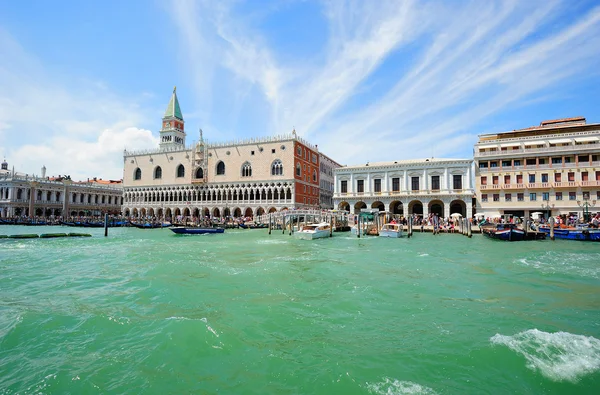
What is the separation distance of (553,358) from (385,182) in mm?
33559


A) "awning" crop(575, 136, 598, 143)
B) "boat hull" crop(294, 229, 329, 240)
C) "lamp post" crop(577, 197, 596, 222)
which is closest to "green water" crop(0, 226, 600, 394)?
"boat hull" crop(294, 229, 329, 240)

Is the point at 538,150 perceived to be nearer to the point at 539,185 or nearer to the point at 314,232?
the point at 539,185

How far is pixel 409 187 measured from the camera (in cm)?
3650

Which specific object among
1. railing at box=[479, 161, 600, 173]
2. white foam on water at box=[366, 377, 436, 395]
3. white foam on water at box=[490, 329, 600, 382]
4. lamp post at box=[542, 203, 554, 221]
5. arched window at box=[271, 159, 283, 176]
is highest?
arched window at box=[271, 159, 283, 176]

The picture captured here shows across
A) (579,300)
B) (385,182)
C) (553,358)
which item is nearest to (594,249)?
(579,300)

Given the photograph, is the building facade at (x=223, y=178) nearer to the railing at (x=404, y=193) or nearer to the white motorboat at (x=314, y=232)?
the railing at (x=404, y=193)

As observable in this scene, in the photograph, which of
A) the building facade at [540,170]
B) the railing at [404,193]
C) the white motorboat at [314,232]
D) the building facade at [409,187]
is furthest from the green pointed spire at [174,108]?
the building facade at [540,170]

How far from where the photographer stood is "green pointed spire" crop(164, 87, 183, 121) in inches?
2448

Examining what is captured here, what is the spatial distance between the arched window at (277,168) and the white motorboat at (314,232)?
1552cm

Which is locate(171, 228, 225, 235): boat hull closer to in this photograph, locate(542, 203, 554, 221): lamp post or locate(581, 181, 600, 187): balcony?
locate(542, 203, 554, 221): lamp post

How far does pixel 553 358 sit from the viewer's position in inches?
192

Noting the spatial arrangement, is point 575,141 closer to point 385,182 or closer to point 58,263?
point 385,182

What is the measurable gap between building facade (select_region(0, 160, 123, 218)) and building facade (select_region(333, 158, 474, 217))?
130ft

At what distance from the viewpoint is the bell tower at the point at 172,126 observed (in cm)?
6159
